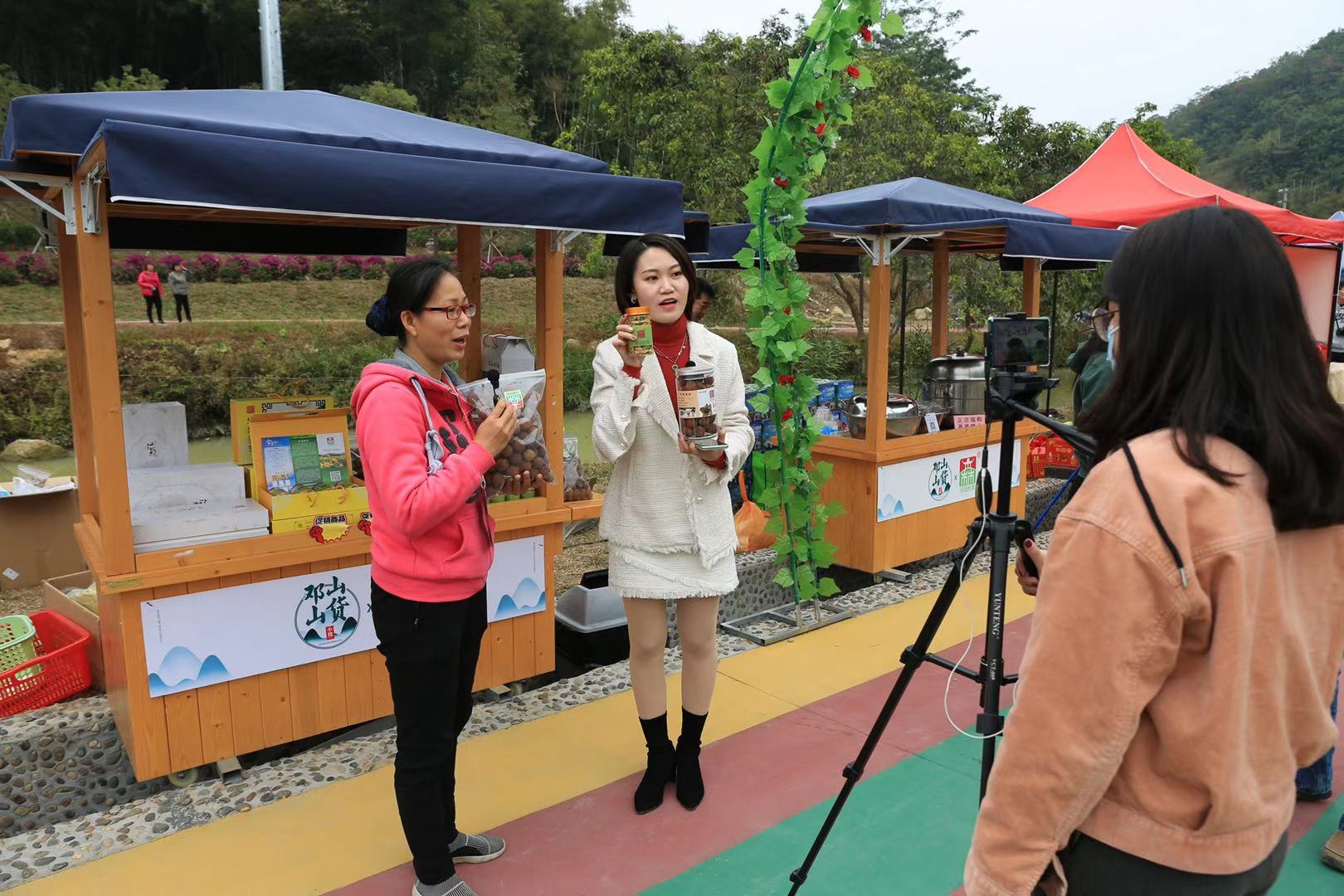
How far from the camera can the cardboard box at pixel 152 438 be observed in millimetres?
3562

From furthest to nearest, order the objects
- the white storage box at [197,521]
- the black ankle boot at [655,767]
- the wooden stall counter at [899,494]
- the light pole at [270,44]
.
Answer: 1. the light pole at [270,44]
2. the wooden stall counter at [899,494]
3. the white storage box at [197,521]
4. the black ankle boot at [655,767]

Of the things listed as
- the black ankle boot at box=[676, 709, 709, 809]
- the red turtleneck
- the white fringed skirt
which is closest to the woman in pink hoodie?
the white fringed skirt

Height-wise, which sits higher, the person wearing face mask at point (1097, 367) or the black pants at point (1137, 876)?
the person wearing face mask at point (1097, 367)

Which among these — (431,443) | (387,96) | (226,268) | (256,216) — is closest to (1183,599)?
(431,443)

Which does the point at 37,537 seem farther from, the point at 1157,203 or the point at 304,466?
the point at 1157,203

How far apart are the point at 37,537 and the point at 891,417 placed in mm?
5647

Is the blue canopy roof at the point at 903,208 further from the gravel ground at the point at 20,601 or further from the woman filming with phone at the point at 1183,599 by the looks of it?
the gravel ground at the point at 20,601

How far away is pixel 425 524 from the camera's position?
217 centimetres

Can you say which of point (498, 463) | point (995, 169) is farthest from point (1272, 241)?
point (995, 169)

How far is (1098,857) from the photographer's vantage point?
3.89 ft

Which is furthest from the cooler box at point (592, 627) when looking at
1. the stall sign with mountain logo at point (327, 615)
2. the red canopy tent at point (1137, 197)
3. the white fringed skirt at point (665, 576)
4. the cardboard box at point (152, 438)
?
the red canopy tent at point (1137, 197)

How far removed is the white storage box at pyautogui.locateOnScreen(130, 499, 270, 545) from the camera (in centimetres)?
306

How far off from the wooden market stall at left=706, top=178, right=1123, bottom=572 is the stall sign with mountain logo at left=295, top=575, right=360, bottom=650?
2.82 m

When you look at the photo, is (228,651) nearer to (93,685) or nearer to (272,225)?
(93,685)
